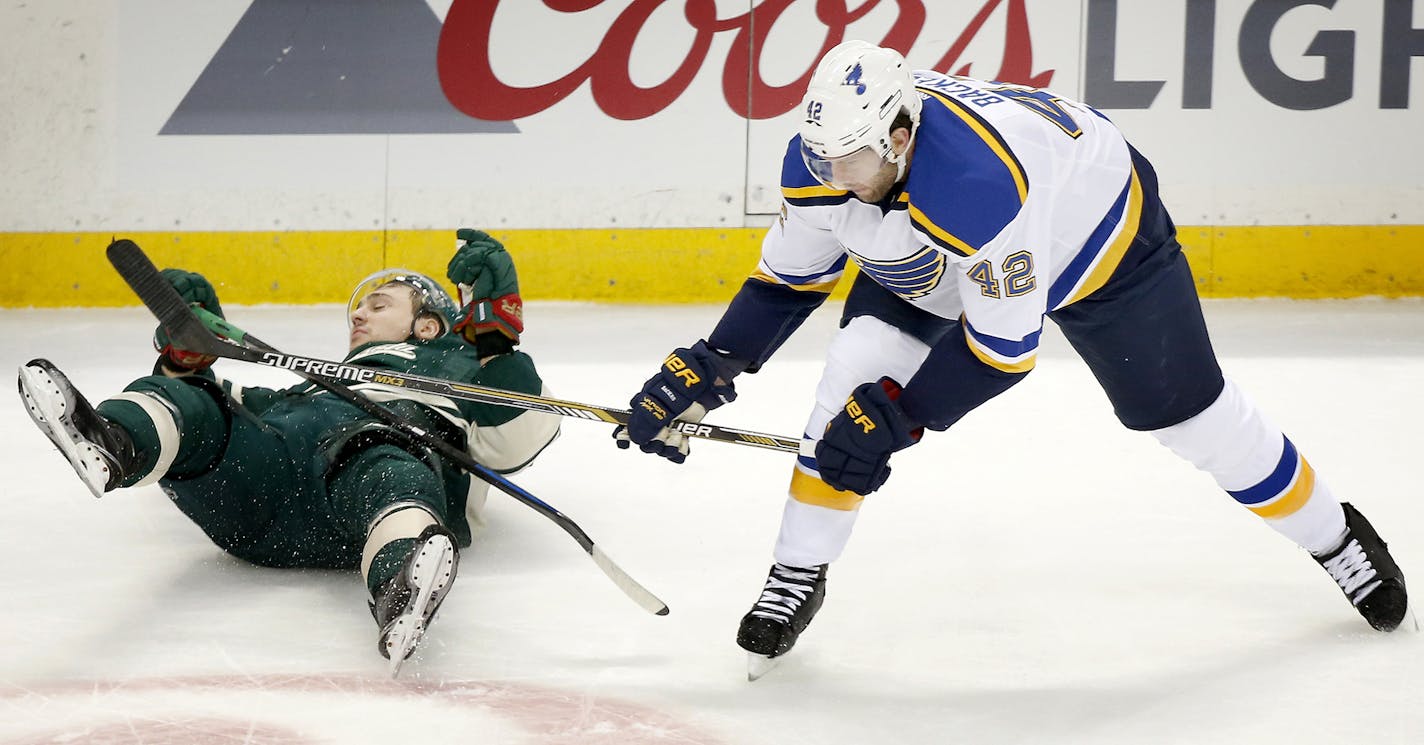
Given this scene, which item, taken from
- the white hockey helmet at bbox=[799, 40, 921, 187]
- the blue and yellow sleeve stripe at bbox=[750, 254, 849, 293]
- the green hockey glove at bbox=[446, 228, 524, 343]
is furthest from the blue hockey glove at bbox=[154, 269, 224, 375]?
the white hockey helmet at bbox=[799, 40, 921, 187]

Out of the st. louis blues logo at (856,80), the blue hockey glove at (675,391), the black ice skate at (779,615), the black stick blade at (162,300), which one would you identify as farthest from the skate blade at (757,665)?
the black stick blade at (162,300)

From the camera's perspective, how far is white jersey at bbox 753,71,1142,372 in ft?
5.84

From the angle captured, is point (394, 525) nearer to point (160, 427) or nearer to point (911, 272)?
point (160, 427)

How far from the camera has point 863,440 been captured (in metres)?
1.88

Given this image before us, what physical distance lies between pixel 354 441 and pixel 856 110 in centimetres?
102

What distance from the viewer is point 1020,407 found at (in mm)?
3795

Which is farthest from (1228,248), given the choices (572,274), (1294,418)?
(572,274)

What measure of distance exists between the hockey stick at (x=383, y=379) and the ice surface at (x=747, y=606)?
0.28 metres

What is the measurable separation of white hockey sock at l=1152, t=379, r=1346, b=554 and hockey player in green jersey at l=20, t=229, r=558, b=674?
3.60 feet

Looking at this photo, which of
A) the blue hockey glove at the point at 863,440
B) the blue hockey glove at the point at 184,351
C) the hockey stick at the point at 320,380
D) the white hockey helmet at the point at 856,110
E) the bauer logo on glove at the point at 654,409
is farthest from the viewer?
the blue hockey glove at the point at 184,351

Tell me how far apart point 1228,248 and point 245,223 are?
3820 millimetres

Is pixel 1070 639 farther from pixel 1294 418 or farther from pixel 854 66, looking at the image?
pixel 1294 418

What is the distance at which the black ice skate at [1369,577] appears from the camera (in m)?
2.20

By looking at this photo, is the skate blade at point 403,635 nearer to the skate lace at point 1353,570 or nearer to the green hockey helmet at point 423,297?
the green hockey helmet at point 423,297
